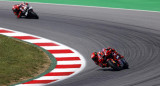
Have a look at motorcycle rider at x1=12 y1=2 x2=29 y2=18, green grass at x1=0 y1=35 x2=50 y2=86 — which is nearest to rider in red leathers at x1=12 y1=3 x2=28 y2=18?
motorcycle rider at x1=12 y1=2 x2=29 y2=18

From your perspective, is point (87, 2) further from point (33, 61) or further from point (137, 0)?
point (33, 61)

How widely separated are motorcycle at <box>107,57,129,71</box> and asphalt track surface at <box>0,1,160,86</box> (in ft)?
0.53

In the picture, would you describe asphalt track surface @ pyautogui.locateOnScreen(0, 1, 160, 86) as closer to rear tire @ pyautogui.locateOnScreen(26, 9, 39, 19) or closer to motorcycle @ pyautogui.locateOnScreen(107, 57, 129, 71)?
motorcycle @ pyautogui.locateOnScreen(107, 57, 129, 71)

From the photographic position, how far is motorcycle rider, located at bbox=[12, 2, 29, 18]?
21.1 metres

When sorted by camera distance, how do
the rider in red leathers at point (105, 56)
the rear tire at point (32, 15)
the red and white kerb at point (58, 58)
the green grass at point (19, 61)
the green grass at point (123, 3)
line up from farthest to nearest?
the green grass at point (123, 3) → the rear tire at point (32, 15) → the rider in red leathers at point (105, 56) → the green grass at point (19, 61) → the red and white kerb at point (58, 58)

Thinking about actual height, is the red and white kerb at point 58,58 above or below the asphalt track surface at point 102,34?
below

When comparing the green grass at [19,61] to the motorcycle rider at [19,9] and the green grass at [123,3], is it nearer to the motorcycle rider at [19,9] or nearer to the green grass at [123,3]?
the motorcycle rider at [19,9]

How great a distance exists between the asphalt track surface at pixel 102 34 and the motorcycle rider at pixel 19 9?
1.14ft

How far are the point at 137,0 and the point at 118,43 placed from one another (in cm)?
860

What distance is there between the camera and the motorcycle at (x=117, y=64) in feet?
40.5

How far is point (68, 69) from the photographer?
13.4 metres

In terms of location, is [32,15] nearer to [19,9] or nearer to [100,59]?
[19,9]

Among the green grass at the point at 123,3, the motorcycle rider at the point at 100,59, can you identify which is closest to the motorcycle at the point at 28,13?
the green grass at the point at 123,3

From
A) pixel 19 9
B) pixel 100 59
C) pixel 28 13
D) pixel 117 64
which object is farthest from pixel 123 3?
pixel 117 64
